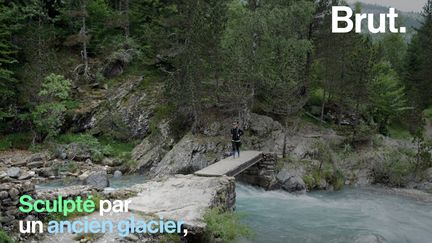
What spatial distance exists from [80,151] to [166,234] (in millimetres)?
20999

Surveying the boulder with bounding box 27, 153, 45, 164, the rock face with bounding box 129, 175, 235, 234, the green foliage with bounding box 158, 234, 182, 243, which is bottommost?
the boulder with bounding box 27, 153, 45, 164

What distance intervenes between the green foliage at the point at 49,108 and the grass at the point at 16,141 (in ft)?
3.63

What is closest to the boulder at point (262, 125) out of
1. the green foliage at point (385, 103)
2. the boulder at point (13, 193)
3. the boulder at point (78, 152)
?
the boulder at point (78, 152)

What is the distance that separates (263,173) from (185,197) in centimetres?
1148

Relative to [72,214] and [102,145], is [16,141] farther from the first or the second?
[72,214]

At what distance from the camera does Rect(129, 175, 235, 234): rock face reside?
11.9 metres

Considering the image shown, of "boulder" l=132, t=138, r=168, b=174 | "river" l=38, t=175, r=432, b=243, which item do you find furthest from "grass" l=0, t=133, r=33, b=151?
"boulder" l=132, t=138, r=168, b=174

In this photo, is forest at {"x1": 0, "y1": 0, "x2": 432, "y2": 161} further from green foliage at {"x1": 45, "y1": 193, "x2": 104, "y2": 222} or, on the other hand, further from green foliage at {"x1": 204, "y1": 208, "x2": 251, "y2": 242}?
green foliage at {"x1": 45, "y1": 193, "x2": 104, "y2": 222}

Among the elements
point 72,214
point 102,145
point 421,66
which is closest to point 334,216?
point 72,214

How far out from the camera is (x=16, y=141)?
31.6 m

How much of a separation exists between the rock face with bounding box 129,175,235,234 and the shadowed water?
1.76 meters

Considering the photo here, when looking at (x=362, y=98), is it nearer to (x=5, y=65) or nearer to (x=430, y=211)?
(x=430, y=211)

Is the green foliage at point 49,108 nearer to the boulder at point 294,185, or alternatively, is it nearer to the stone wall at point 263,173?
→ the stone wall at point 263,173

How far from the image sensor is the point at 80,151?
29.8 metres
